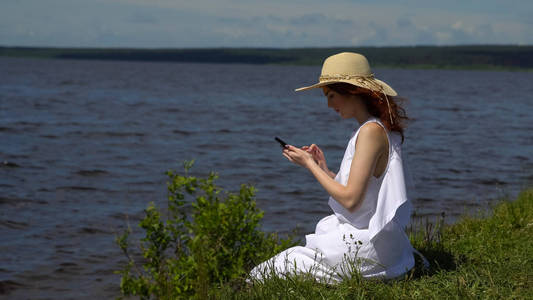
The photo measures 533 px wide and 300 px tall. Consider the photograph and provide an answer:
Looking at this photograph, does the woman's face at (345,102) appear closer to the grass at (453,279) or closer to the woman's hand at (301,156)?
the woman's hand at (301,156)

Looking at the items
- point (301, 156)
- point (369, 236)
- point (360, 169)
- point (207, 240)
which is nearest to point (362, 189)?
point (360, 169)

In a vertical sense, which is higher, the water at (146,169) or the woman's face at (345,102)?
the woman's face at (345,102)

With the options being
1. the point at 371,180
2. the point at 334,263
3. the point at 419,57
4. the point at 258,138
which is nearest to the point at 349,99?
the point at 371,180

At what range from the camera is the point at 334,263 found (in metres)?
4.27

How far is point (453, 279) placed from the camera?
439 cm

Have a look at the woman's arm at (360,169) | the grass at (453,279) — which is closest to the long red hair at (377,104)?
the woman's arm at (360,169)

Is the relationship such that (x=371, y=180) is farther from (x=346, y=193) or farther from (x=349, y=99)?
(x=349, y=99)

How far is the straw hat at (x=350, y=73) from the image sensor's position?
164 inches

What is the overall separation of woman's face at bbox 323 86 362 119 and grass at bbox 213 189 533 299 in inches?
47.0

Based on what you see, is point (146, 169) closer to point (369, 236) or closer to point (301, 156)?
point (301, 156)

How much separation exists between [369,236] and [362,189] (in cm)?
35

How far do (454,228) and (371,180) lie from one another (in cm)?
330

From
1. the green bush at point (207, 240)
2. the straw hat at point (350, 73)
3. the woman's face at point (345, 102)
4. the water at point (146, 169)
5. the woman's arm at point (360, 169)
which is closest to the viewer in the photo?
the woman's arm at point (360, 169)

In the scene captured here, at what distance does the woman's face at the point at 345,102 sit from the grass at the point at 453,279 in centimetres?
119
